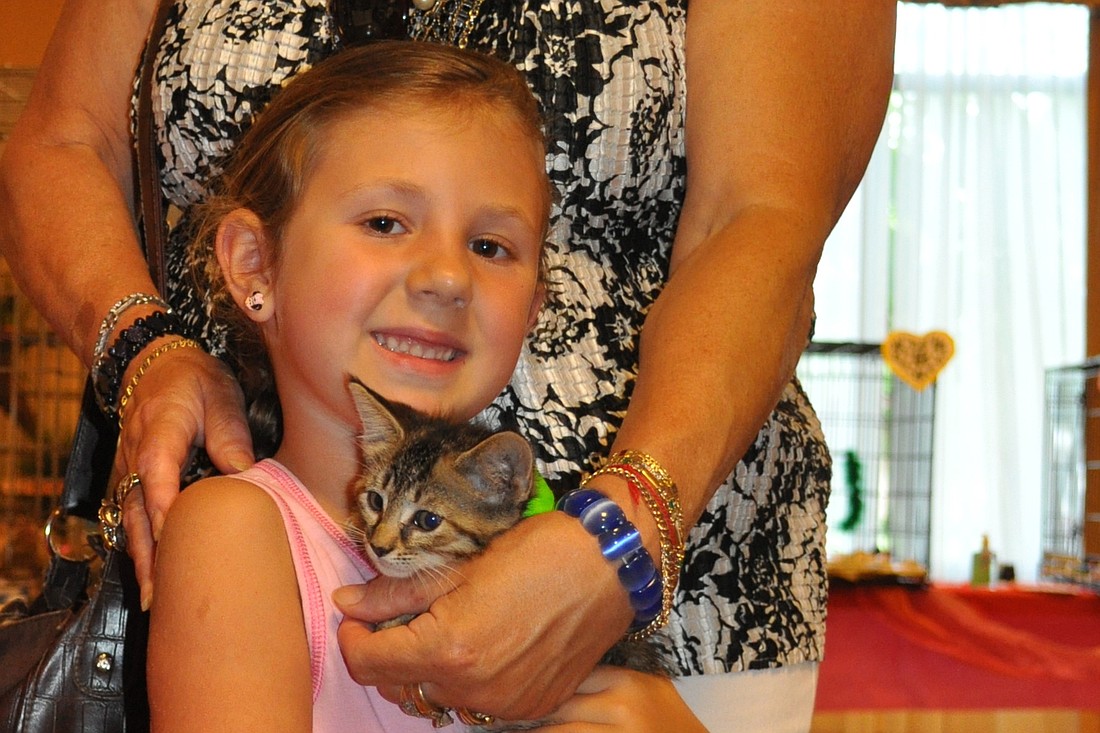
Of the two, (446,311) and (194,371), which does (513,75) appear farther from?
(194,371)

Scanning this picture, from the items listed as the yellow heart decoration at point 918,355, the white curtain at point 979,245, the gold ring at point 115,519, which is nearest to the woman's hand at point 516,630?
the gold ring at point 115,519

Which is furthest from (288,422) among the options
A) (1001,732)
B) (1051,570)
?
(1051,570)

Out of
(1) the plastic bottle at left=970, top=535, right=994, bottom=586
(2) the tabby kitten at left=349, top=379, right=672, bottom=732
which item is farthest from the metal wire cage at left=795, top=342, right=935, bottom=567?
(2) the tabby kitten at left=349, top=379, right=672, bottom=732

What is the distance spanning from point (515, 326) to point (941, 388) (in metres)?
4.78

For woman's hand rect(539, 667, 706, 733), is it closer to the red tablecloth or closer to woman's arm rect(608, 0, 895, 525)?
woman's arm rect(608, 0, 895, 525)

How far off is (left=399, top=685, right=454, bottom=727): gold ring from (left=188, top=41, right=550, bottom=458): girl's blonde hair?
42cm

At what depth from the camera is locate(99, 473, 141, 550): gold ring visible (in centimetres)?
103

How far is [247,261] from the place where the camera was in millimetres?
1078

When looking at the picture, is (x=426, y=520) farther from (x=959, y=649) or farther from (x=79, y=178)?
(x=959, y=649)

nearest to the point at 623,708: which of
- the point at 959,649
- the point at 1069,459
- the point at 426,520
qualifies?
the point at 426,520

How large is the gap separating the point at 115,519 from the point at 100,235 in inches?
12.9

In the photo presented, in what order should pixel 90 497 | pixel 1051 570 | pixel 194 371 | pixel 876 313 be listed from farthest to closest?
pixel 876 313
pixel 1051 570
pixel 90 497
pixel 194 371

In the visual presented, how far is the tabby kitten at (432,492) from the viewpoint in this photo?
3.12 ft

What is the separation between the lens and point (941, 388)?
17.7 feet
